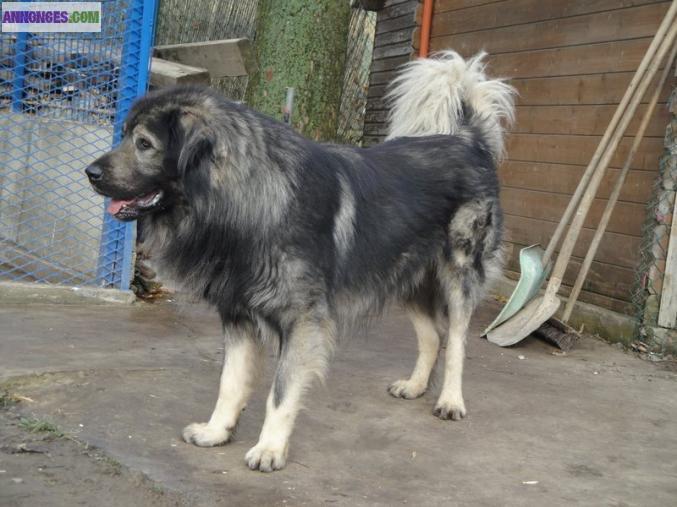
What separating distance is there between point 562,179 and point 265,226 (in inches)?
154

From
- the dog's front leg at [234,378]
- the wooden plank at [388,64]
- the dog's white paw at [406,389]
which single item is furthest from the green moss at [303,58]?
the dog's front leg at [234,378]

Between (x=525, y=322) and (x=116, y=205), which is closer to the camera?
(x=116, y=205)

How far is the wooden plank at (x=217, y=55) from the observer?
25.1 ft

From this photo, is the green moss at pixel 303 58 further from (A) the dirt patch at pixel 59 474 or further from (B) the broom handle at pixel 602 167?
(A) the dirt patch at pixel 59 474

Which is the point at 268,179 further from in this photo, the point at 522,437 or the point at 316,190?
the point at 522,437

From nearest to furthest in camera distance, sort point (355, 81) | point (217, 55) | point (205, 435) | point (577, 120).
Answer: point (205, 435) → point (577, 120) → point (217, 55) → point (355, 81)

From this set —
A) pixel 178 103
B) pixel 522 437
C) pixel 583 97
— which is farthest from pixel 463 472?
pixel 583 97

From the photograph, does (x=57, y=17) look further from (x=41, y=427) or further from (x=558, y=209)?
(x=558, y=209)

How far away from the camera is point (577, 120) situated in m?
6.29

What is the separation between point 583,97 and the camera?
6242 millimetres

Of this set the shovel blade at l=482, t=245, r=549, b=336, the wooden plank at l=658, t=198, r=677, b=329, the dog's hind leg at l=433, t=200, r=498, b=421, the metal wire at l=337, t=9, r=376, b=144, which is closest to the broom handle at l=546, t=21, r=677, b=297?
the shovel blade at l=482, t=245, r=549, b=336

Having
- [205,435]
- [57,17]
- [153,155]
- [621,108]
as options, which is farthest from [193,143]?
[621,108]

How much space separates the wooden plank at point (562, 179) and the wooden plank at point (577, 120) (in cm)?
28

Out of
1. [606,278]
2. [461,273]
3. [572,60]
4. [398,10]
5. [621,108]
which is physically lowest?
[606,278]
